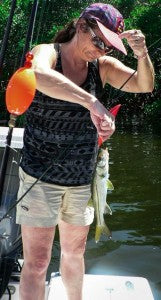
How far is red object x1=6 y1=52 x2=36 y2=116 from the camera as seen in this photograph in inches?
91.3

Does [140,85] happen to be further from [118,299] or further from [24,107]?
[118,299]

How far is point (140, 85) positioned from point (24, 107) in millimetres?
1129

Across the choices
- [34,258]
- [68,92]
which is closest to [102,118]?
[68,92]

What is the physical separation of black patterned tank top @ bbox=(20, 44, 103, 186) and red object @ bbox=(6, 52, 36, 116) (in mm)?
574

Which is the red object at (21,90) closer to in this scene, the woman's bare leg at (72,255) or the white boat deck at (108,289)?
the woman's bare leg at (72,255)

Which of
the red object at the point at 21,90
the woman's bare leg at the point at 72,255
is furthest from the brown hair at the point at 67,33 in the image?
the woman's bare leg at the point at 72,255

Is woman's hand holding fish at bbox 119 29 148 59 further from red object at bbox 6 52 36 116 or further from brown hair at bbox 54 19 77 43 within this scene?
red object at bbox 6 52 36 116

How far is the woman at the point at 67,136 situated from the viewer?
290cm

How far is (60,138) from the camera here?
3.04 meters

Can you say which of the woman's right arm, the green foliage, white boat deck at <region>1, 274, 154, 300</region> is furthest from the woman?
the green foliage

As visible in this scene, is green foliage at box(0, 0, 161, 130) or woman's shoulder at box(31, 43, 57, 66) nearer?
woman's shoulder at box(31, 43, 57, 66)

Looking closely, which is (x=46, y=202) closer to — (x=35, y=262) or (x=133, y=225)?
(x=35, y=262)

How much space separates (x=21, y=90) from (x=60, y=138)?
78 centimetres

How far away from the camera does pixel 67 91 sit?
258 centimetres
